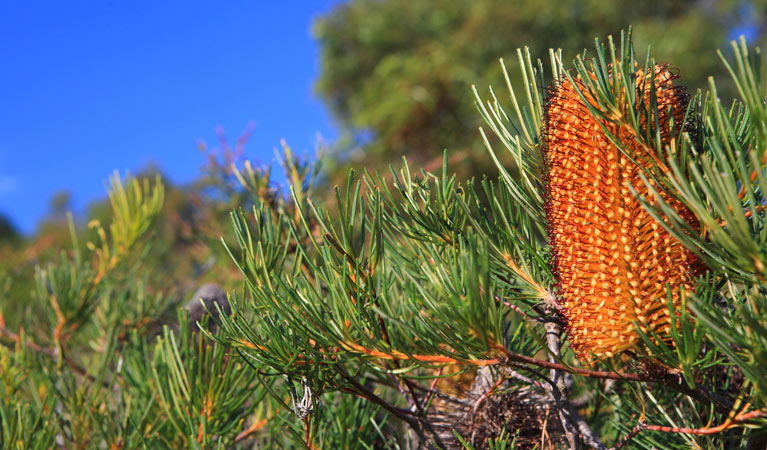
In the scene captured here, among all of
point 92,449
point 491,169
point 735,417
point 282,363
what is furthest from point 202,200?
point 491,169

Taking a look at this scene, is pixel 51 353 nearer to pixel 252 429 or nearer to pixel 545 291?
pixel 252 429

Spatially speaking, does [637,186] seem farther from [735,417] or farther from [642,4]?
[642,4]

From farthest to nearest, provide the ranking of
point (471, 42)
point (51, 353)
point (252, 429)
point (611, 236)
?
1. point (471, 42)
2. point (51, 353)
3. point (252, 429)
4. point (611, 236)

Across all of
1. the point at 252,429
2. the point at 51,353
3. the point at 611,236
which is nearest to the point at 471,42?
the point at 51,353

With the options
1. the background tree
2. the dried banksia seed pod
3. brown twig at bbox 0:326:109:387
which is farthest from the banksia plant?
the background tree

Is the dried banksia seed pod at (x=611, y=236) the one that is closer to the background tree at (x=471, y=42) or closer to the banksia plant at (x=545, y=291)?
the banksia plant at (x=545, y=291)

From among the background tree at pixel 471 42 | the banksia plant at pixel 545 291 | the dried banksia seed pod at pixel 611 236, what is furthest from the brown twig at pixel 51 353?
the background tree at pixel 471 42

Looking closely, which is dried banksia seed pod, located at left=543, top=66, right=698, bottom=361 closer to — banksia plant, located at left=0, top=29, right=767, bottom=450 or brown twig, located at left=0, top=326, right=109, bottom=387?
banksia plant, located at left=0, top=29, right=767, bottom=450
